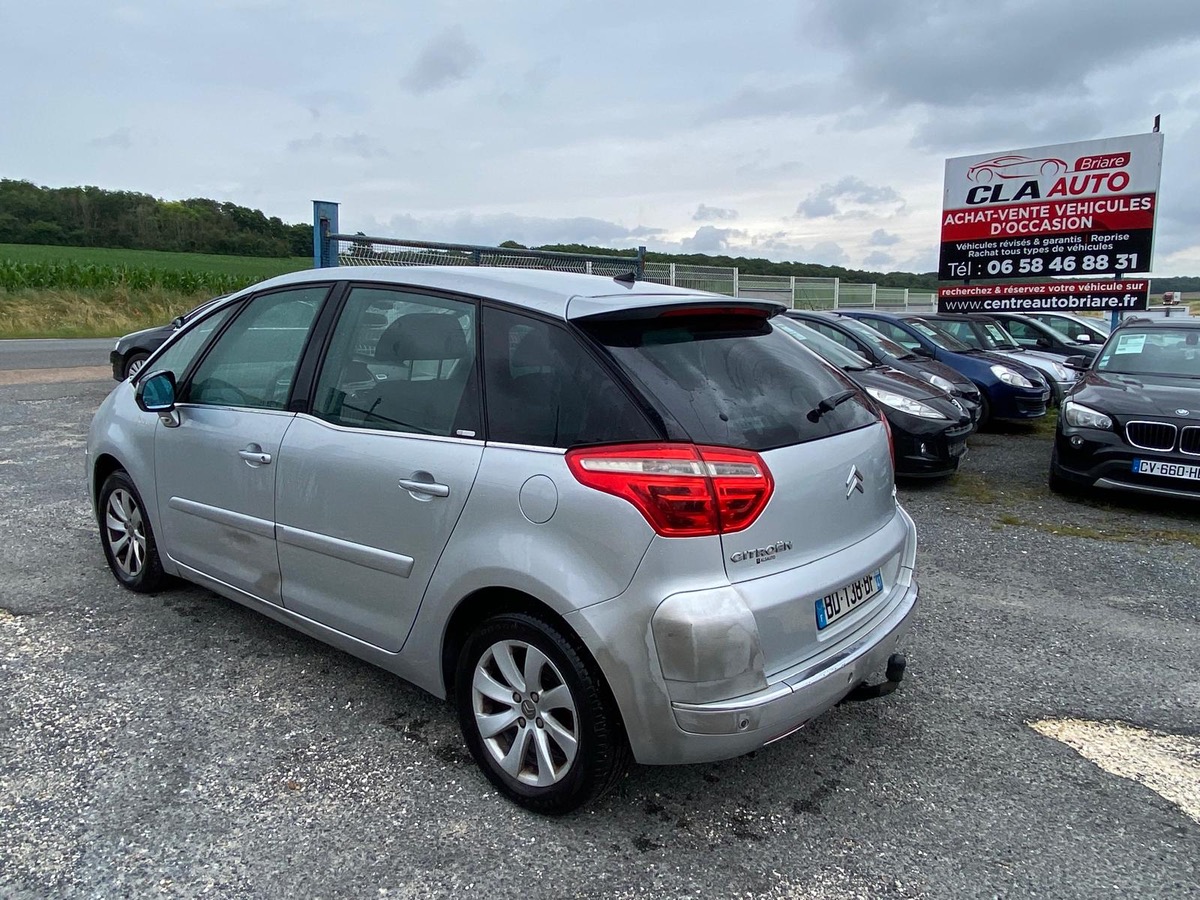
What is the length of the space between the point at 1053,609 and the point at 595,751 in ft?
10.4

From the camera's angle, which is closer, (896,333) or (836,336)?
(836,336)

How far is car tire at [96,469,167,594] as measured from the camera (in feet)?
13.7

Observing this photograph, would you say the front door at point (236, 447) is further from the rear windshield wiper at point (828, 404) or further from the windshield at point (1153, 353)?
the windshield at point (1153, 353)

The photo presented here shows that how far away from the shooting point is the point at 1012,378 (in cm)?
1030

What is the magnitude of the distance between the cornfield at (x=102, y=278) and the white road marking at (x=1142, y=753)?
30.2 metres

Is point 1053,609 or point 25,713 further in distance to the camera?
point 1053,609

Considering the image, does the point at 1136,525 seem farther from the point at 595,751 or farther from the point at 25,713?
the point at 25,713

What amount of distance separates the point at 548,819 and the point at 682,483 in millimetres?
1162

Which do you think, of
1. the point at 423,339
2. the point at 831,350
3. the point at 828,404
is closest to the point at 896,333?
the point at 831,350

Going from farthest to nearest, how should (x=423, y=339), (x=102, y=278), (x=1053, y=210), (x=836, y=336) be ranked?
(x=102, y=278)
(x=1053, y=210)
(x=836, y=336)
(x=423, y=339)

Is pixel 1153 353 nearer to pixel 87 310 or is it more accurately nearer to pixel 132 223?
pixel 87 310

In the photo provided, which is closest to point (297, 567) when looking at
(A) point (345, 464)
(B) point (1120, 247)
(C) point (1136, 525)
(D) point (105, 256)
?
(A) point (345, 464)

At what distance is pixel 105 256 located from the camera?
4425 centimetres

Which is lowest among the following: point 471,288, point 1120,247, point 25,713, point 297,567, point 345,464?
point 25,713
